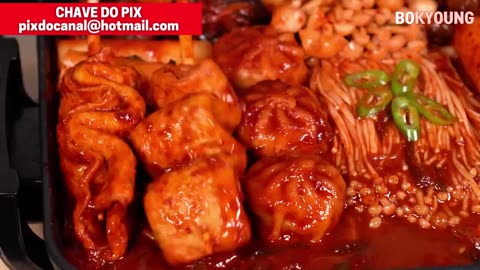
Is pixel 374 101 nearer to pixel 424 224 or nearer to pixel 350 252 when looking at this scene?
pixel 424 224

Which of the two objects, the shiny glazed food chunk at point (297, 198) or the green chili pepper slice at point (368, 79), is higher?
the green chili pepper slice at point (368, 79)

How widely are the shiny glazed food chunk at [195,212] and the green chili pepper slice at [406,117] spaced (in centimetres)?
75

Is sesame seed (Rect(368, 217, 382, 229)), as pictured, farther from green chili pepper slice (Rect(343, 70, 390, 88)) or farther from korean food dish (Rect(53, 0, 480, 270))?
green chili pepper slice (Rect(343, 70, 390, 88))

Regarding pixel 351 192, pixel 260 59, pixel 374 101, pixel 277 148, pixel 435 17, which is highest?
pixel 435 17

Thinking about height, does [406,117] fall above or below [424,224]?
above

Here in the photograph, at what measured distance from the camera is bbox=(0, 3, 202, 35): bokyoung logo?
7.96 feet

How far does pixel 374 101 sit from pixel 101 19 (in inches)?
40.2

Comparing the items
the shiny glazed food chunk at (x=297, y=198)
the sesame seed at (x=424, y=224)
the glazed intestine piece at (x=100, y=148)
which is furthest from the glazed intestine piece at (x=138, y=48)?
the sesame seed at (x=424, y=224)

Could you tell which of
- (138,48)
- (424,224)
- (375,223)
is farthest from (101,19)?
(424,224)

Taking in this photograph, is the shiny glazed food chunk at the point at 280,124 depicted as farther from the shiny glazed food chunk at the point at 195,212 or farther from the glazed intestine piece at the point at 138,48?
the glazed intestine piece at the point at 138,48

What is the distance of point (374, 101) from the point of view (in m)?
2.35

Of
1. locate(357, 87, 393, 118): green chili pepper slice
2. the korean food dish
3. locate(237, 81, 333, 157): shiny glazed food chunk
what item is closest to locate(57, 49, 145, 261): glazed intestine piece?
the korean food dish

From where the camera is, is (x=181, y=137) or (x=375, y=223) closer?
(x=181, y=137)

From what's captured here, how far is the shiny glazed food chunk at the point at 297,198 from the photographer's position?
1870 millimetres
